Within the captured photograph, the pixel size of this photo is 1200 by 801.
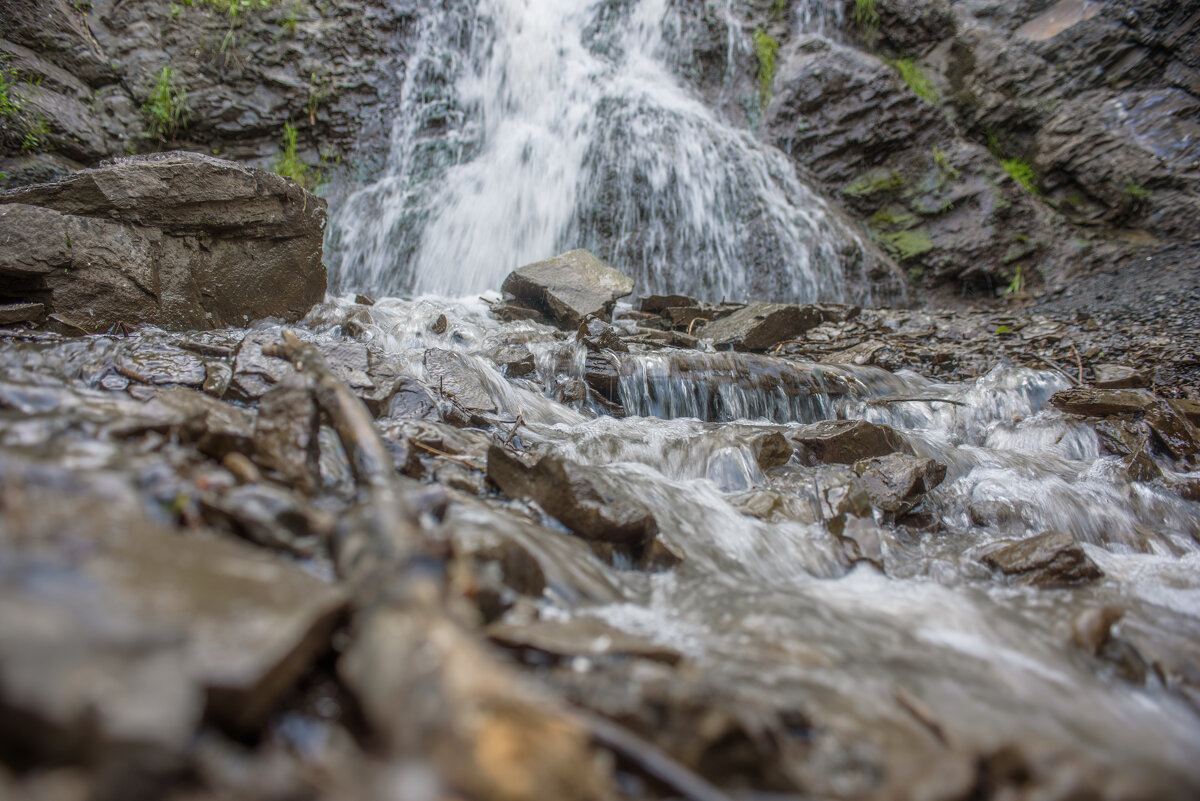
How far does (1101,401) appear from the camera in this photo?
4.39 m

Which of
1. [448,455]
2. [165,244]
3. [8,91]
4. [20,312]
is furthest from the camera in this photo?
[8,91]

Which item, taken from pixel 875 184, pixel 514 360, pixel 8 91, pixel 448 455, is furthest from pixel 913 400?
pixel 8 91

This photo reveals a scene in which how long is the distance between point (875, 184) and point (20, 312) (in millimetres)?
11236

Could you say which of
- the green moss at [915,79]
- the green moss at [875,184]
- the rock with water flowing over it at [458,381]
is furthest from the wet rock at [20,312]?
the green moss at [915,79]

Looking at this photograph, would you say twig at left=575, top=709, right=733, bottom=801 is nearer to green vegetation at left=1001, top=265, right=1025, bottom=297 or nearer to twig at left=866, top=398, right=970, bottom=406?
twig at left=866, top=398, right=970, bottom=406

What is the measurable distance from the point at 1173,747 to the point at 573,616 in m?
1.47

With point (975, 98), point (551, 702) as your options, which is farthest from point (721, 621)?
point (975, 98)

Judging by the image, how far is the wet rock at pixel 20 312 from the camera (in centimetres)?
357

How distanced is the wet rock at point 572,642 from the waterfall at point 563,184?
7.69m

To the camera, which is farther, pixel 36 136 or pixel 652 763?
pixel 36 136

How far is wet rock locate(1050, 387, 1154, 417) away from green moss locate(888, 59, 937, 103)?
26.5 ft

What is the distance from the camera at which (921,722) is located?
128cm

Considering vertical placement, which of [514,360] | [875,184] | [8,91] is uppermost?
[875,184]

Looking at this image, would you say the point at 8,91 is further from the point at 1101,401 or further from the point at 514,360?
the point at 1101,401
